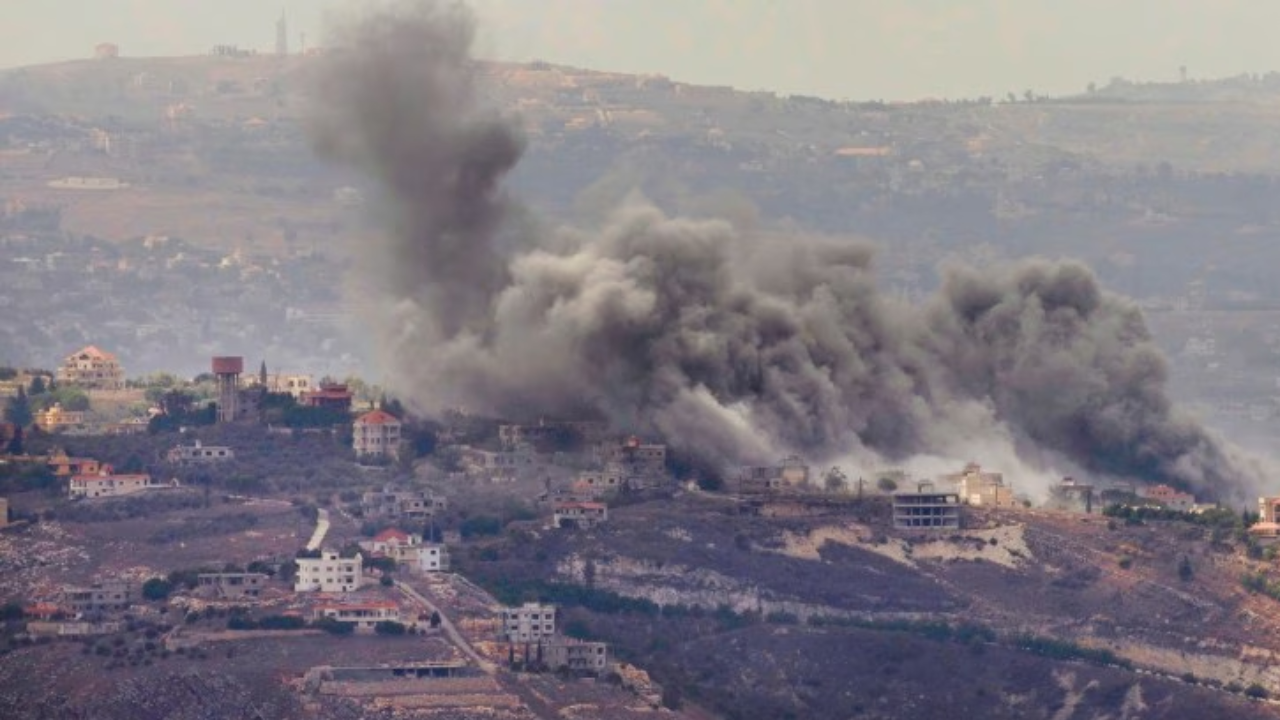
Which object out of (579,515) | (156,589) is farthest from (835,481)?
(156,589)

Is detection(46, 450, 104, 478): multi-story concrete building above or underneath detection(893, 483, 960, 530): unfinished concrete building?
above

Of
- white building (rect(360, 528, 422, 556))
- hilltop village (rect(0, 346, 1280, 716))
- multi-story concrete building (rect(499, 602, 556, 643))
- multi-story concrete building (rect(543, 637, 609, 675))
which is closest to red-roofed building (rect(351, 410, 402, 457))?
hilltop village (rect(0, 346, 1280, 716))

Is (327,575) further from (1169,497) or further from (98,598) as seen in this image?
(1169,497)

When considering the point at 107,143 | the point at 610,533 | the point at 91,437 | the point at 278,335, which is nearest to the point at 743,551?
the point at 610,533

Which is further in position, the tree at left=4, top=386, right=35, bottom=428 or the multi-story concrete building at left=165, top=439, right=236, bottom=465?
the tree at left=4, top=386, right=35, bottom=428

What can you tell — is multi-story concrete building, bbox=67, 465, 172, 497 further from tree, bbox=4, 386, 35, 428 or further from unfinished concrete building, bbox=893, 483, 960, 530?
unfinished concrete building, bbox=893, 483, 960, 530

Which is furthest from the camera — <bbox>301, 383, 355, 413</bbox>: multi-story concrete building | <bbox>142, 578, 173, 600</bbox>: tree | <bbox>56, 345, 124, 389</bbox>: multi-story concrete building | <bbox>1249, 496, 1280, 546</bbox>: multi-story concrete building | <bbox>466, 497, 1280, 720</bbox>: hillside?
<bbox>56, 345, 124, 389</bbox>: multi-story concrete building

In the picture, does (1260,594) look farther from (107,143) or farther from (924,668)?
(107,143)
